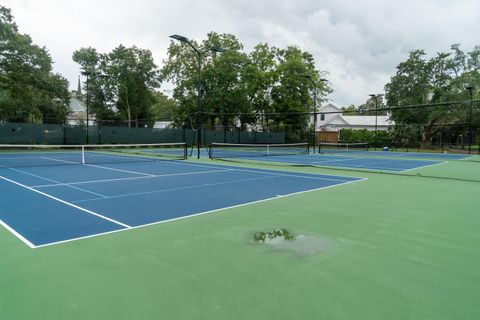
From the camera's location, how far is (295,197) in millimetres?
7594

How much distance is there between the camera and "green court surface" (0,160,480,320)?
2732 mm

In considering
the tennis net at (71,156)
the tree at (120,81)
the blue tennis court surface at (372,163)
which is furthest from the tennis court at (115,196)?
the tree at (120,81)

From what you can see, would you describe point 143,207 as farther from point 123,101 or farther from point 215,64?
point 123,101

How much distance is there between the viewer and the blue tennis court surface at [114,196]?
513 centimetres

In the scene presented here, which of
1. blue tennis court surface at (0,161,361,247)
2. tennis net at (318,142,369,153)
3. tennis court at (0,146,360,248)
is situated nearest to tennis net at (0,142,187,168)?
tennis court at (0,146,360,248)

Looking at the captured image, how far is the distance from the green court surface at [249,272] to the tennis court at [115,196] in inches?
17.9

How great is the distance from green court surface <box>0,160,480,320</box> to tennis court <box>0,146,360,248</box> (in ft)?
1.49

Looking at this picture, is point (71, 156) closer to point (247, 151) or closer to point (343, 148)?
point (247, 151)

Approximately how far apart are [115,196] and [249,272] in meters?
4.84

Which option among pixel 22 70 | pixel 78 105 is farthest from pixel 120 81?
pixel 78 105

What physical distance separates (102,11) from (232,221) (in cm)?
1617

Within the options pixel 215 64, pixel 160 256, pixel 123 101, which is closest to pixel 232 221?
pixel 160 256

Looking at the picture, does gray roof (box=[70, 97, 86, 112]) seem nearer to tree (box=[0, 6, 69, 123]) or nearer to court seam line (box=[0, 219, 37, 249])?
tree (box=[0, 6, 69, 123])

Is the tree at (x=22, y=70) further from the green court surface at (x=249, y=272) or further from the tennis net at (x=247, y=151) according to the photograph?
the green court surface at (x=249, y=272)
